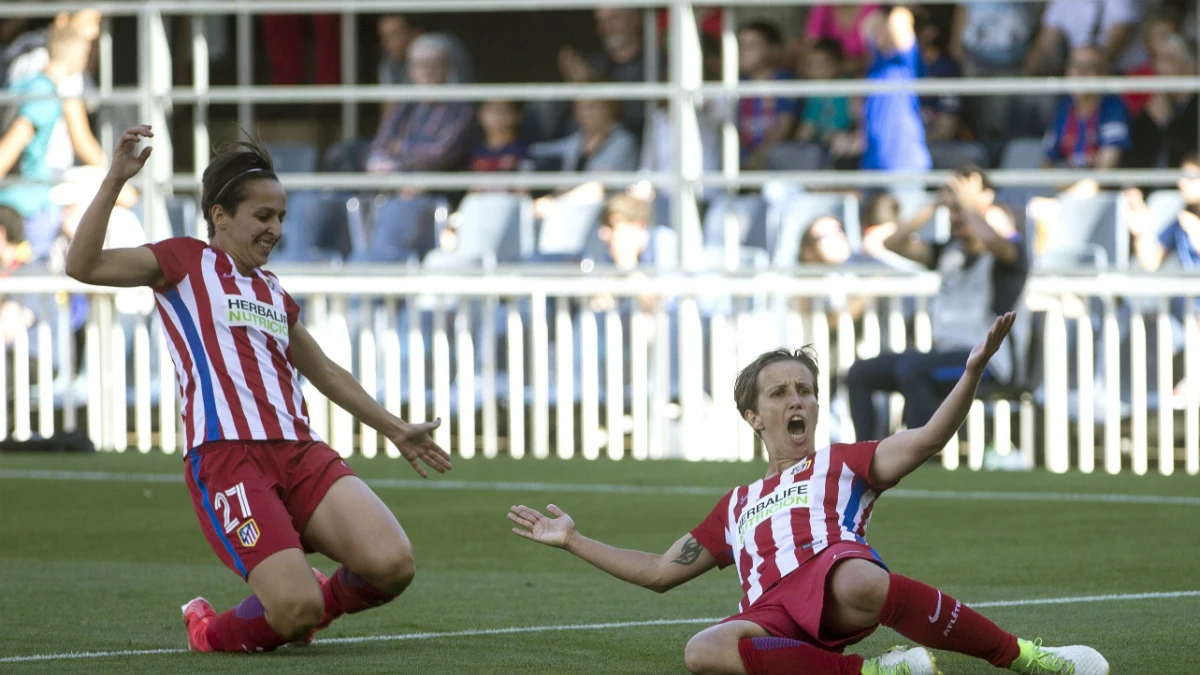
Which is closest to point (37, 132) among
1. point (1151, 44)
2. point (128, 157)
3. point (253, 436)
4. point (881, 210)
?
point (881, 210)

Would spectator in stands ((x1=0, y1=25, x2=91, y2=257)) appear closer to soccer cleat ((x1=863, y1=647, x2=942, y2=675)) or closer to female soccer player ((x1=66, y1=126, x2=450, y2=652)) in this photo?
female soccer player ((x1=66, y1=126, x2=450, y2=652))

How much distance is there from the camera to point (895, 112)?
12.9 m

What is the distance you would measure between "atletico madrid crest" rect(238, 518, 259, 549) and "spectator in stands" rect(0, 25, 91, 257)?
28.8 ft

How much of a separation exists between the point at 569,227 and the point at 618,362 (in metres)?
1.14

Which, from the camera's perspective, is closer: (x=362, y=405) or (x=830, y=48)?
(x=362, y=405)

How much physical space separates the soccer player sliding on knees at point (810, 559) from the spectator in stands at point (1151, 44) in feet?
28.0

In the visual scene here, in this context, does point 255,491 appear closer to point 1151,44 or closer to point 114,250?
point 114,250

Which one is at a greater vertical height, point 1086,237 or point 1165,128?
point 1165,128

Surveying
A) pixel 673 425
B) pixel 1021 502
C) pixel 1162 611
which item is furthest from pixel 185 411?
pixel 673 425

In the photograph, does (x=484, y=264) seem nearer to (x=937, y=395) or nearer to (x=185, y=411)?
(x=937, y=395)

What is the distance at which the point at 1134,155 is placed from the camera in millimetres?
13195

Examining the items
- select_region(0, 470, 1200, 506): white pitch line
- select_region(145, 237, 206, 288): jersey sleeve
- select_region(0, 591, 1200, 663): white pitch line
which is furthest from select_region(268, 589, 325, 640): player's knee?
select_region(0, 470, 1200, 506): white pitch line

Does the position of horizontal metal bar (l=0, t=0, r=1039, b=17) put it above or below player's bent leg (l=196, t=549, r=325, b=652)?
above

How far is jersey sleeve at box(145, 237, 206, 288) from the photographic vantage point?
18.7 feet
